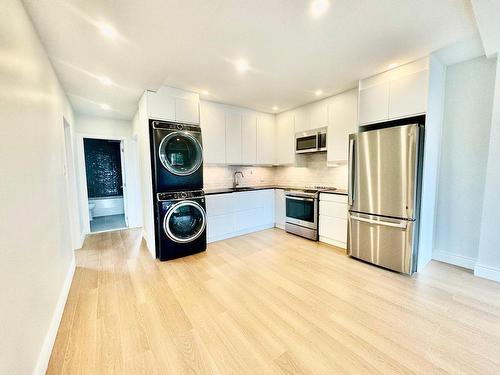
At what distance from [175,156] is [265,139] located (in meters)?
2.14

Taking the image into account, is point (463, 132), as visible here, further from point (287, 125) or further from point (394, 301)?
point (287, 125)

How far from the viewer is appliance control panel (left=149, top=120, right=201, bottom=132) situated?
9.56 feet

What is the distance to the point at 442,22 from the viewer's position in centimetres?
180

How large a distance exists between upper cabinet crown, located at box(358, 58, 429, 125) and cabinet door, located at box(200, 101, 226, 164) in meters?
2.29

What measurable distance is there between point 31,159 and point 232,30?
1895 mm

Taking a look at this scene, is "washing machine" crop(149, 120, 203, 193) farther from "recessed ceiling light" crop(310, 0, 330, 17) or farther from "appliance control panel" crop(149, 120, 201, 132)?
"recessed ceiling light" crop(310, 0, 330, 17)

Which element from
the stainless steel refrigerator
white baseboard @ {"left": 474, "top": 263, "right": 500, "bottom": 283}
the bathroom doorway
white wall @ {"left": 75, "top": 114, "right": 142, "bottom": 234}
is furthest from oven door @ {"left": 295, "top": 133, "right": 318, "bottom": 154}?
the bathroom doorway

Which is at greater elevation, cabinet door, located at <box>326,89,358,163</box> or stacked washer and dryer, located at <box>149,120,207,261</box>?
cabinet door, located at <box>326,89,358,163</box>

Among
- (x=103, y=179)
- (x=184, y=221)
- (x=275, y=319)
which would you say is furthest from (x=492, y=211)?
(x=103, y=179)

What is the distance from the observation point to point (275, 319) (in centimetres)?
182

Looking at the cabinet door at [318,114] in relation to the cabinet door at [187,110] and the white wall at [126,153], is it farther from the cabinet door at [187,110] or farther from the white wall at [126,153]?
the white wall at [126,153]

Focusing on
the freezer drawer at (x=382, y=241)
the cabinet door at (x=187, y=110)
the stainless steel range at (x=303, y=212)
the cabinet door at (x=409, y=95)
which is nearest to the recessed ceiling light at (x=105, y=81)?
the cabinet door at (x=187, y=110)

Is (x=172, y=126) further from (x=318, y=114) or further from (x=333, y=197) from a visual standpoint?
(x=333, y=197)

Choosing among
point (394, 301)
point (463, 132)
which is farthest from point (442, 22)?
point (394, 301)
